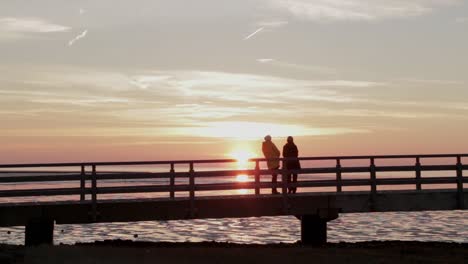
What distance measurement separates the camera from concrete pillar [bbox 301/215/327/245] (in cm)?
2277

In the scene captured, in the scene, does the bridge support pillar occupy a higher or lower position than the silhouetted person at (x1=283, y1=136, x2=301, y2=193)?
lower

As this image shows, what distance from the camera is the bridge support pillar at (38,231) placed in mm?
19906

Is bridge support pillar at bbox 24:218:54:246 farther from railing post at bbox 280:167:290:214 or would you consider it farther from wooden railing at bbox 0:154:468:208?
railing post at bbox 280:167:290:214

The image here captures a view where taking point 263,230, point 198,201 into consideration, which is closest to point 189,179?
point 198,201

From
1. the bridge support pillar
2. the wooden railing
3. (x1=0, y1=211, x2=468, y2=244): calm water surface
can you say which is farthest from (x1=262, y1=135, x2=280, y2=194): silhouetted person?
(x1=0, y1=211, x2=468, y2=244): calm water surface

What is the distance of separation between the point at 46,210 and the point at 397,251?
856 centimetres

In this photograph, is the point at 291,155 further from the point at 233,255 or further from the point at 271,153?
the point at 233,255

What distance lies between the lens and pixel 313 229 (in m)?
23.0

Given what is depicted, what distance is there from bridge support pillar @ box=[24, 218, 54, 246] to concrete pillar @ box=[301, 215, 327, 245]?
708 cm

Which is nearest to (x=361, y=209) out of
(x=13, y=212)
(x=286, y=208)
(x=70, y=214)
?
(x=286, y=208)

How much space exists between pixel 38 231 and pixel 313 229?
767 centimetres

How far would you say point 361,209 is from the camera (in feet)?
75.3

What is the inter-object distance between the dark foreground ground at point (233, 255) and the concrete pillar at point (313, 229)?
3.20 meters

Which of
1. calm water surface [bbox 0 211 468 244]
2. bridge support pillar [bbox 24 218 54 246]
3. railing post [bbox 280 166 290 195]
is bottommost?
calm water surface [bbox 0 211 468 244]
